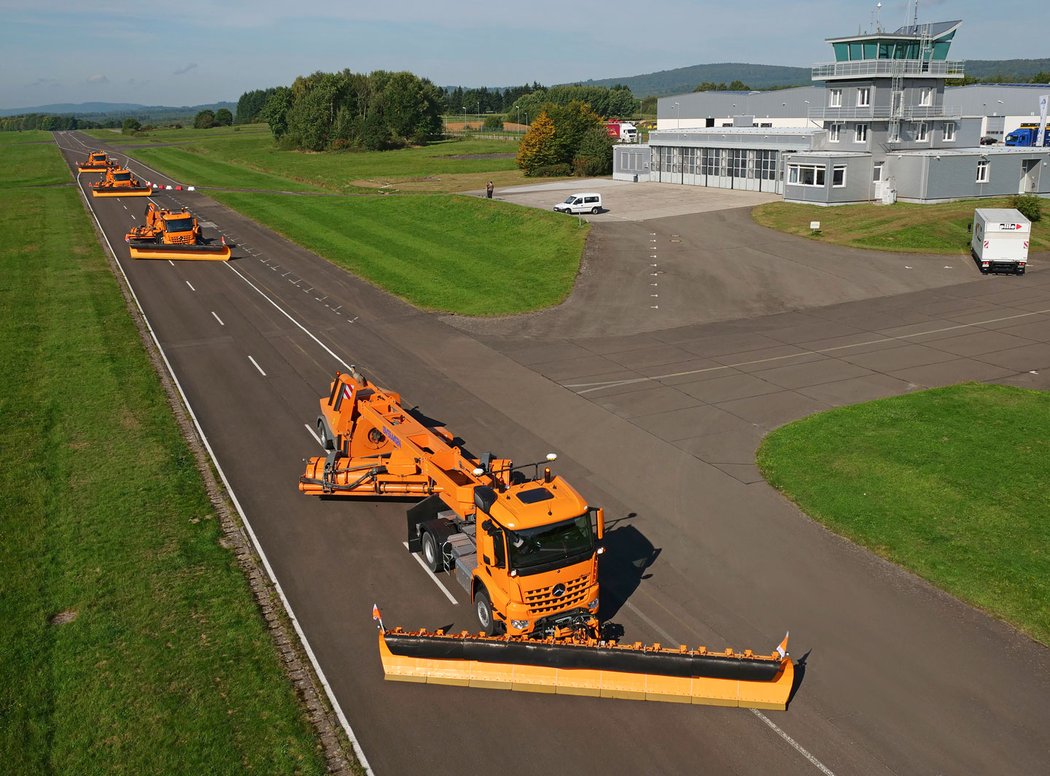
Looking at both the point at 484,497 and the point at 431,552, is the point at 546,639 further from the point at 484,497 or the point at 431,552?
the point at 431,552

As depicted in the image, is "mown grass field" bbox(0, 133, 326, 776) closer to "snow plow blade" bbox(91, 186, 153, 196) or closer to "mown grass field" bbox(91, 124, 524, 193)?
"snow plow blade" bbox(91, 186, 153, 196)

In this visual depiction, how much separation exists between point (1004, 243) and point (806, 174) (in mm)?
21764

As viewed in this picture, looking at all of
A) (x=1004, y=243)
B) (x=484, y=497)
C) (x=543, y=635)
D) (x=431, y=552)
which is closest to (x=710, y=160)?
(x=1004, y=243)

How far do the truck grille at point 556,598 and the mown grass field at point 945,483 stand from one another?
7.92m

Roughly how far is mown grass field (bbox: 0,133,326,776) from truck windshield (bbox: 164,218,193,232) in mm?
26510

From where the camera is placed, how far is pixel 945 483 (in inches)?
872

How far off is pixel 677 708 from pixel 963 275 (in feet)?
132

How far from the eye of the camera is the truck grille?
14.9 metres

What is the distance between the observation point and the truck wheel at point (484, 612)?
15703 mm

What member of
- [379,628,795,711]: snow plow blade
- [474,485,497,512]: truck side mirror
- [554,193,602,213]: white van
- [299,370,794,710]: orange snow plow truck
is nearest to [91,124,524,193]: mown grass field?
[554,193,602,213]: white van

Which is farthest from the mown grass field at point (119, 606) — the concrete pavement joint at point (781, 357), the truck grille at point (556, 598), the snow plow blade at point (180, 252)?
the snow plow blade at point (180, 252)

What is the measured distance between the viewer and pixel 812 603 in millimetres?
17172

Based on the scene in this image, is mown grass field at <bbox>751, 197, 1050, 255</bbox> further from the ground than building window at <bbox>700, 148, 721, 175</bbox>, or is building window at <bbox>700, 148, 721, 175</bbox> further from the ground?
building window at <bbox>700, 148, 721, 175</bbox>

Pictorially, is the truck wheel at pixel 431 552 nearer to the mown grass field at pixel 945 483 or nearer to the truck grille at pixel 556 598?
the truck grille at pixel 556 598
